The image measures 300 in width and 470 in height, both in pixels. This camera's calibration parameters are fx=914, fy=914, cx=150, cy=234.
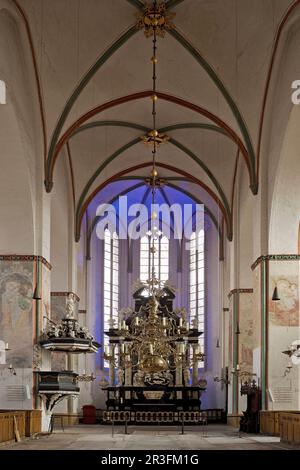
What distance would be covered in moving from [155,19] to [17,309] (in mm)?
9045

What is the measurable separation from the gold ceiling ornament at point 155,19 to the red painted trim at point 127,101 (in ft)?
13.3

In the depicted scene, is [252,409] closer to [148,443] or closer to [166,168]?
[148,443]

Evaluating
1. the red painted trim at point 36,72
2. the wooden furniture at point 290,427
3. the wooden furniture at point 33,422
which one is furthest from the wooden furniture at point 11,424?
the red painted trim at point 36,72

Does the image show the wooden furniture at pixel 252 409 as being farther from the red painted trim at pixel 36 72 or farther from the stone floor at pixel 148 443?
the red painted trim at pixel 36 72

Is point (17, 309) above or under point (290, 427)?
above

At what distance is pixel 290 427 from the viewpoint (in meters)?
21.0

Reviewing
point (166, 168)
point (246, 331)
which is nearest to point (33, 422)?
point (246, 331)

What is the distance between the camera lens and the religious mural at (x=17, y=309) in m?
26.0

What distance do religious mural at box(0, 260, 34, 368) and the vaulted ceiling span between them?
9.39 feet

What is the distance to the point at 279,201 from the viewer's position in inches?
1050

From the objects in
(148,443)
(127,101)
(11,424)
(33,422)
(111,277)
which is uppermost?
(127,101)

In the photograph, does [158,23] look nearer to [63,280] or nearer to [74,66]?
[74,66]

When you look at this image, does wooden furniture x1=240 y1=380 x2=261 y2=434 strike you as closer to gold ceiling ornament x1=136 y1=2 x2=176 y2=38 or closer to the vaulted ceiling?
the vaulted ceiling
